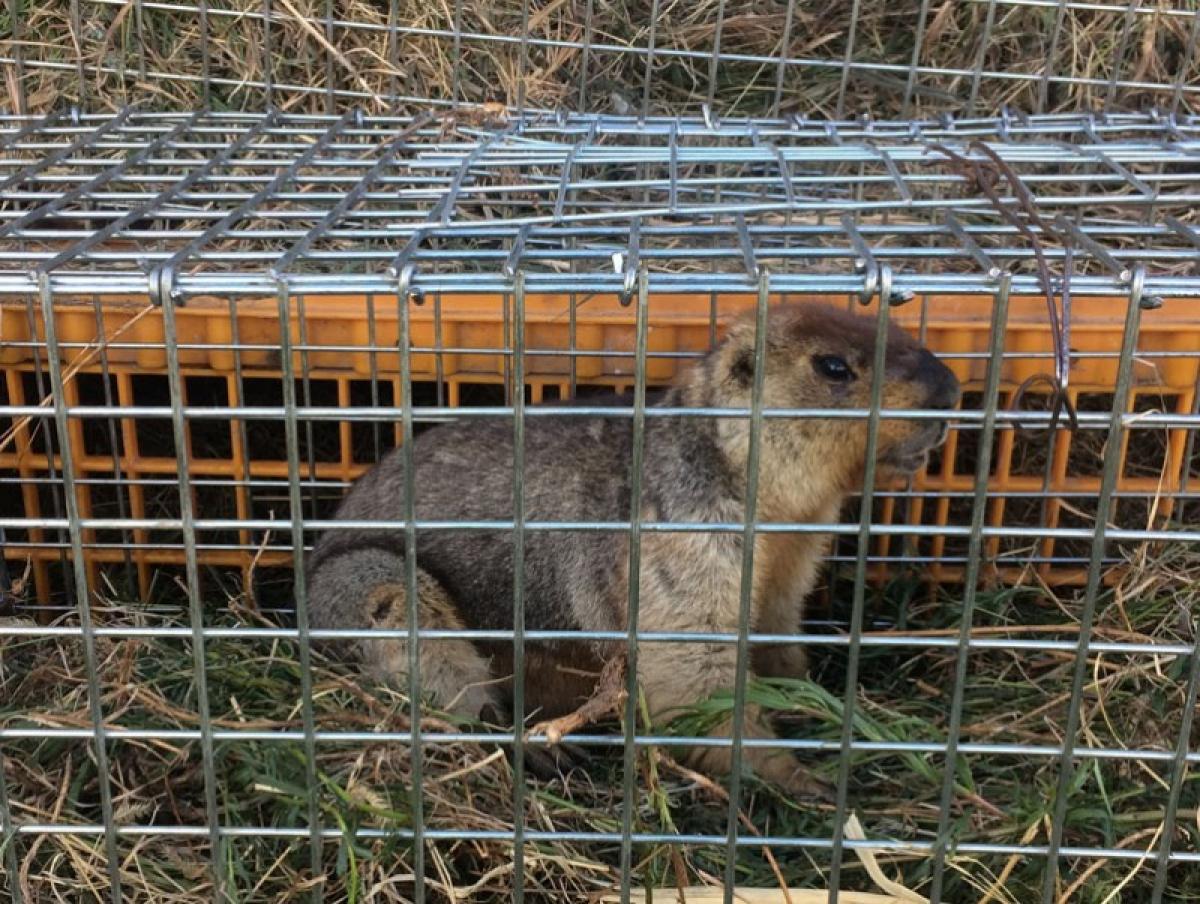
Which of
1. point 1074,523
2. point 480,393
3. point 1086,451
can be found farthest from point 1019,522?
point 480,393

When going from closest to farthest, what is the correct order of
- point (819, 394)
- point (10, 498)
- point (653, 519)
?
point (819, 394)
point (653, 519)
point (10, 498)

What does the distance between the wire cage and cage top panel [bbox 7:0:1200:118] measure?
2cm

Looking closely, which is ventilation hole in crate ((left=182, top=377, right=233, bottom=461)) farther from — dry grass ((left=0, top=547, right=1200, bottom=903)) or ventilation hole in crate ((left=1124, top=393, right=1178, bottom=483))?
ventilation hole in crate ((left=1124, top=393, right=1178, bottom=483))

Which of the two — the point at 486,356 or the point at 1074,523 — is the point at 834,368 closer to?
the point at 486,356

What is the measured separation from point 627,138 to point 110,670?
103 inches

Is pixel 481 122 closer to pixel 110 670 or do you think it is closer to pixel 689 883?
pixel 110 670

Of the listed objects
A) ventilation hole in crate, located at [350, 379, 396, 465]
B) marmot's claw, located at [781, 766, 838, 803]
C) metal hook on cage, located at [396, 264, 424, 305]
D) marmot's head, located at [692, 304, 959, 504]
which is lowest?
marmot's claw, located at [781, 766, 838, 803]

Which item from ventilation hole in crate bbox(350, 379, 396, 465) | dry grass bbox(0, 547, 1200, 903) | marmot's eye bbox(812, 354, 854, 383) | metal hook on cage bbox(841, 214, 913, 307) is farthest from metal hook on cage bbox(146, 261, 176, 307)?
ventilation hole in crate bbox(350, 379, 396, 465)

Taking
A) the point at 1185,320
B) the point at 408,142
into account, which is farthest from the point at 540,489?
the point at 1185,320

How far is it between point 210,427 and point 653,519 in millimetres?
→ 2047

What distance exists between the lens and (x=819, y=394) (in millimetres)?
4023

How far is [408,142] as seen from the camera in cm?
477

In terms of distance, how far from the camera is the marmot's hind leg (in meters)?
4.31

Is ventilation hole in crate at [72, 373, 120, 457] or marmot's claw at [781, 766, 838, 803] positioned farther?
ventilation hole in crate at [72, 373, 120, 457]
